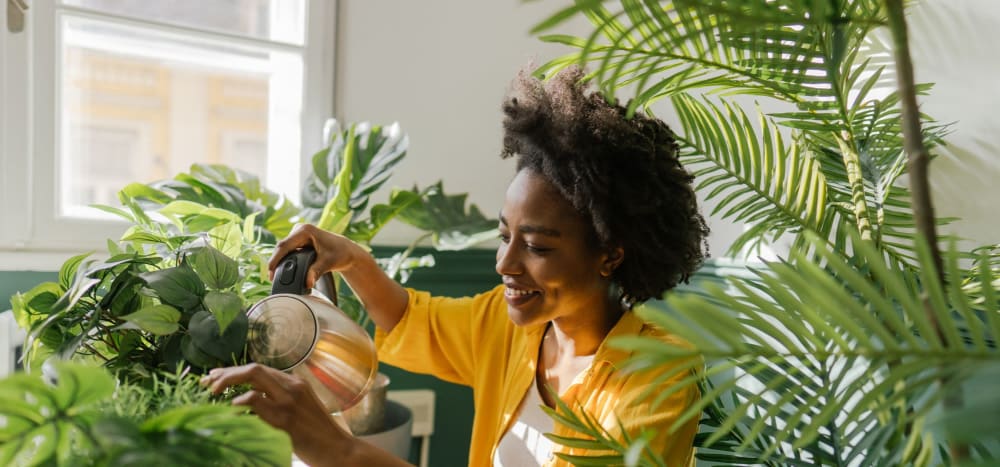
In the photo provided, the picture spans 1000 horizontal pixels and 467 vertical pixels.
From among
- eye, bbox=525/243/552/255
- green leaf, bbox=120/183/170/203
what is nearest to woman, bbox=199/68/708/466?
eye, bbox=525/243/552/255

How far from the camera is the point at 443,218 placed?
1637 mm

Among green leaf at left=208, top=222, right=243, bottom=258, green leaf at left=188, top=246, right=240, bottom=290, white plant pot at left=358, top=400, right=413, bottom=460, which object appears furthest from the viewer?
white plant pot at left=358, top=400, right=413, bottom=460

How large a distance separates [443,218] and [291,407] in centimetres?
94

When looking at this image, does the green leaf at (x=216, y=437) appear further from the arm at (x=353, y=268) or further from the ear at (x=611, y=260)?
the ear at (x=611, y=260)

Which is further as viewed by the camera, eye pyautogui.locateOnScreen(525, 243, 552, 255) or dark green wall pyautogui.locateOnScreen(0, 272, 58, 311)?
dark green wall pyautogui.locateOnScreen(0, 272, 58, 311)

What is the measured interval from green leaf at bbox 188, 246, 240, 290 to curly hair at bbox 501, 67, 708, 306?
0.48 m

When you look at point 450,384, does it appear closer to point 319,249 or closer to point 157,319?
point 319,249

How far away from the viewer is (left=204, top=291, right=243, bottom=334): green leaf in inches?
27.1

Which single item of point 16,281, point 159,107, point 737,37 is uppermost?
point 159,107

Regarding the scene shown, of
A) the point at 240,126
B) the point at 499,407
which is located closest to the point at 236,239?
the point at 499,407

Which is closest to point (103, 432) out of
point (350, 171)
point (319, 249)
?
point (319, 249)

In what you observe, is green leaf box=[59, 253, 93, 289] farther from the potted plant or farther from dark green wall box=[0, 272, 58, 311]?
dark green wall box=[0, 272, 58, 311]

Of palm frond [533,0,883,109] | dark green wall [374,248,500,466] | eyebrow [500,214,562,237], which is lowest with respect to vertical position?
dark green wall [374,248,500,466]

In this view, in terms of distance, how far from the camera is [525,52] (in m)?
1.96
